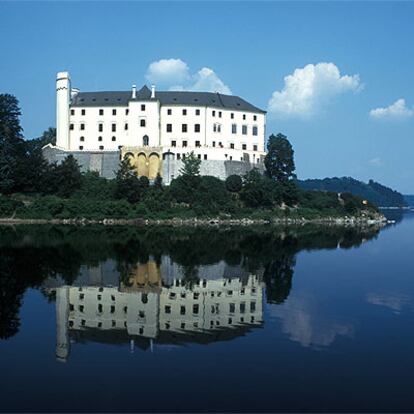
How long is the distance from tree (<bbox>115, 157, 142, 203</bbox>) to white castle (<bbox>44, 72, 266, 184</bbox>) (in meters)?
3.55

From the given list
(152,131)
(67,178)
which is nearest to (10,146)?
(67,178)

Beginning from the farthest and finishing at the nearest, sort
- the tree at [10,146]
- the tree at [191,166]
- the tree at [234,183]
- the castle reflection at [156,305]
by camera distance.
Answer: the tree at [234,183] → the tree at [191,166] → the tree at [10,146] → the castle reflection at [156,305]

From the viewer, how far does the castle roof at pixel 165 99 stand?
196 feet

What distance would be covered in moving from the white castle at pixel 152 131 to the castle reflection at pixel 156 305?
3573 centimetres

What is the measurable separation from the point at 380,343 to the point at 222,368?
3.98 m

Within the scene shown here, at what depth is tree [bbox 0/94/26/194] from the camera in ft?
166

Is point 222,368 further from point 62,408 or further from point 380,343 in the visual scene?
point 380,343

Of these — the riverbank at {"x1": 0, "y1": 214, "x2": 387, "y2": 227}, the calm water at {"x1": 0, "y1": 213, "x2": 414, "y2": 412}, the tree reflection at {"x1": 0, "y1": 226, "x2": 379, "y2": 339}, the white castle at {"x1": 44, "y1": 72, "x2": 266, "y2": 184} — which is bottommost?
the calm water at {"x1": 0, "y1": 213, "x2": 414, "y2": 412}

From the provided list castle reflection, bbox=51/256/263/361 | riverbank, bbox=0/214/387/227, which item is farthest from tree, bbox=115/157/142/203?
castle reflection, bbox=51/256/263/361

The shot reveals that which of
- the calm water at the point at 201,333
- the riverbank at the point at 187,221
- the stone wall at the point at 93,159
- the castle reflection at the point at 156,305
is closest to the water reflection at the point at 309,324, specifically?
the calm water at the point at 201,333

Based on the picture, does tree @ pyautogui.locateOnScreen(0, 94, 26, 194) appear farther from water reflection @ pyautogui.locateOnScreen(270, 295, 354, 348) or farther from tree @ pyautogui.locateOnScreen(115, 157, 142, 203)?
water reflection @ pyautogui.locateOnScreen(270, 295, 354, 348)

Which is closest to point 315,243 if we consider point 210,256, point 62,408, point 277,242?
point 277,242

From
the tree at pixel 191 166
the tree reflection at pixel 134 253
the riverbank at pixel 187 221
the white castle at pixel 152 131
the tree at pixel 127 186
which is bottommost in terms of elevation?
the tree reflection at pixel 134 253

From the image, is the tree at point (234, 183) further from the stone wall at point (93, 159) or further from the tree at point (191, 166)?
the stone wall at point (93, 159)
